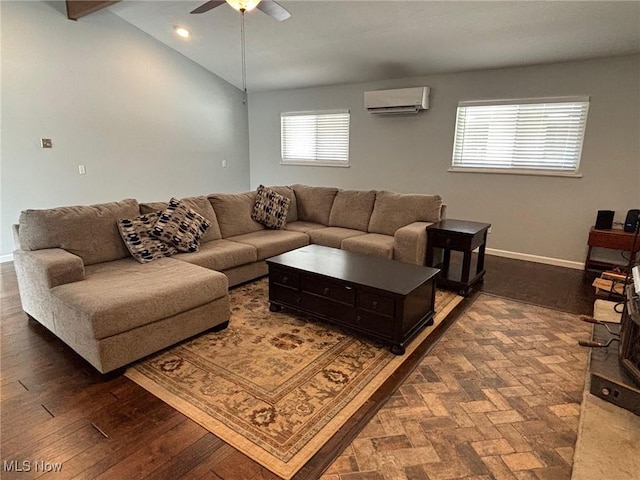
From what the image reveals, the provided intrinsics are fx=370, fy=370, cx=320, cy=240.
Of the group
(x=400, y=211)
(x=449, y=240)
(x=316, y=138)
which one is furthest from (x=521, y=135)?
(x=316, y=138)

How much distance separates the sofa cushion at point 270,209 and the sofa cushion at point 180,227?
2.82ft

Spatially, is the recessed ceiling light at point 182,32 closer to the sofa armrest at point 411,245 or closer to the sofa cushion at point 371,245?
the sofa cushion at point 371,245

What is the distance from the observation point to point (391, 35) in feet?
13.5

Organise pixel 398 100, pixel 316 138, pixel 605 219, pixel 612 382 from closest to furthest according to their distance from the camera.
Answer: pixel 612 382 → pixel 605 219 → pixel 398 100 → pixel 316 138

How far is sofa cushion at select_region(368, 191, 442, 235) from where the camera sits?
3910 millimetres

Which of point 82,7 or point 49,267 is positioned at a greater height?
point 82,7

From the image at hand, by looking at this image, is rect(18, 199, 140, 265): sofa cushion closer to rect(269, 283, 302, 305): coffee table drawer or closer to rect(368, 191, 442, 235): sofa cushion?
rect(269, 283, 302, 305): coffee table drawer

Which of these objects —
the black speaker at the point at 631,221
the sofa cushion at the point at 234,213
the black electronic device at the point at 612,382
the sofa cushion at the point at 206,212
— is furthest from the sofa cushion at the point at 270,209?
the black speaker at the point at 631,221

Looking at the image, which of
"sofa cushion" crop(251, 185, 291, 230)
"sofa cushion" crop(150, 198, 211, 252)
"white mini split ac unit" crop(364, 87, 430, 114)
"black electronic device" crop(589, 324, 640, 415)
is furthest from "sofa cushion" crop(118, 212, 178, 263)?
"white mini split ac unit" crop(364, 87, 430, 114)

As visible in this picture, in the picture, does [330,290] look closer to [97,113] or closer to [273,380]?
[273,380]

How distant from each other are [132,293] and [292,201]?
107 inches

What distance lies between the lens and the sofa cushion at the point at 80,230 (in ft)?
8.79

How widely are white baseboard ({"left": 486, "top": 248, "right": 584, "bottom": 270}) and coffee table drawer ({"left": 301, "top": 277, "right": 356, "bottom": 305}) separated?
124 inches

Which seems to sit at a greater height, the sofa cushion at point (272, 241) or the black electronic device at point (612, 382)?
the sofa cushion at point (272, 241)
